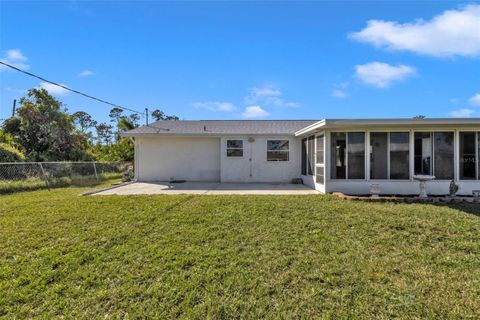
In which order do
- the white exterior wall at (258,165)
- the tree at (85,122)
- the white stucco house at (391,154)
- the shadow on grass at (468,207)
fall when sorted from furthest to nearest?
the tree at (85,122)
the white exterior wall at (258,165)
the white stucco house at (391,154)
the shadow on grass at (468,207)

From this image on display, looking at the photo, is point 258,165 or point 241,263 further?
point 258,165

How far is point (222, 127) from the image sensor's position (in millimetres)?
14523

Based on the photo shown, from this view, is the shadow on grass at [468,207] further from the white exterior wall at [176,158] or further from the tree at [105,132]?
the tree at [105,132]

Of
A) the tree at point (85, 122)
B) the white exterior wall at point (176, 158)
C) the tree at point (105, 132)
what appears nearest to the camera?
the white exterior wall at point (176, 158)

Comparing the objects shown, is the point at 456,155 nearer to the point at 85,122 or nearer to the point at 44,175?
the point at 44,175

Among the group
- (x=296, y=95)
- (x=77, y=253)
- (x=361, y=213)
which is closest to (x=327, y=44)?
(x=296, y=95)

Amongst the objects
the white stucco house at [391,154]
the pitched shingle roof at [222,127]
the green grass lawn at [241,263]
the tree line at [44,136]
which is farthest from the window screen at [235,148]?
the tree line at [44,136]

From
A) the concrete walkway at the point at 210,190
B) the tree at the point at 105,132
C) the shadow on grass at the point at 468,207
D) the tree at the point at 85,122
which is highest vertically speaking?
the tree at the point at 85,122

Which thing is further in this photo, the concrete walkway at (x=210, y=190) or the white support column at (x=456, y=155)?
the concrete walkway at (x=210, y=190)

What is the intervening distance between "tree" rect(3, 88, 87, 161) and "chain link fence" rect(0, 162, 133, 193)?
3496 millimetres

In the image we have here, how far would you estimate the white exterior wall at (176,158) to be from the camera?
13492 millimetres

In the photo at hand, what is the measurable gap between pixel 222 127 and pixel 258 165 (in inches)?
130

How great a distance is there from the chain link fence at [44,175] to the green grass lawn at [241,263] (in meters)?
5.12

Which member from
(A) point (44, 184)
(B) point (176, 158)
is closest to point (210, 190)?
(B) point (176, 158)
